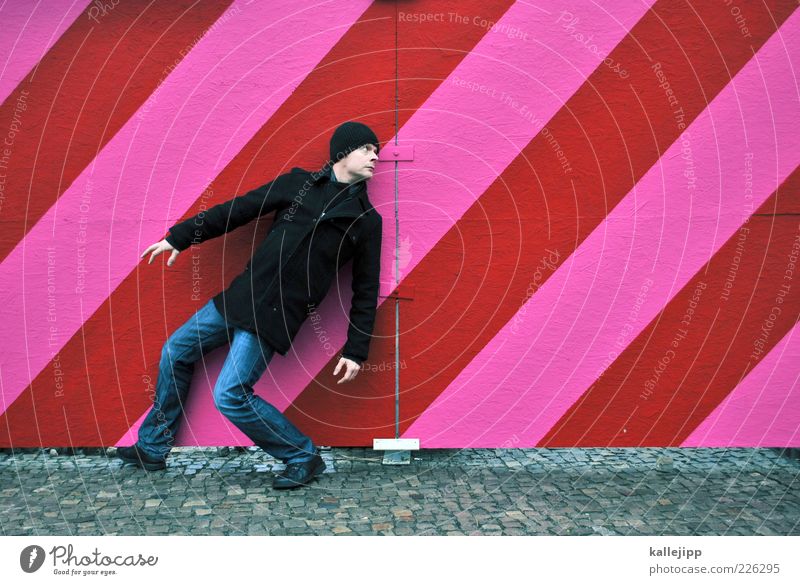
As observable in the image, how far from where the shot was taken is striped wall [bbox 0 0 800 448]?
4.04 metres

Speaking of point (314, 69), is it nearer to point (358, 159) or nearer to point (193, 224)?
point (358, 159)

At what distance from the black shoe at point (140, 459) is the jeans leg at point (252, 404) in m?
0.63

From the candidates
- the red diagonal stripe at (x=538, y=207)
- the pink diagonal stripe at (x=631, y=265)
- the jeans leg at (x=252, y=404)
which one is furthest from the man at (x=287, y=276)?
the pink diagonal stripe at (x=631, y=265)

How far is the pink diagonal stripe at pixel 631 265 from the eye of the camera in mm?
4035

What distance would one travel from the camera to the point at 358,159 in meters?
3.83

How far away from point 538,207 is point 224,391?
211 centimetres

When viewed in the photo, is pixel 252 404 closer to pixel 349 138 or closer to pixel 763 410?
pixel 349 138

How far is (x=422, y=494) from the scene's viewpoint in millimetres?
3738

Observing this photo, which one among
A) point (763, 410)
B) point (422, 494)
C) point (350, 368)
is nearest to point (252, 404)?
point (350, 368)

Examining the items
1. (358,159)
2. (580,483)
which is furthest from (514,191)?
(580,483)

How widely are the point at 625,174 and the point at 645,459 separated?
1.80 metres

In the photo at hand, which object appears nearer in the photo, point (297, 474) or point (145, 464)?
point (297, 474)

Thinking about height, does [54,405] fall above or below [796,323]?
below

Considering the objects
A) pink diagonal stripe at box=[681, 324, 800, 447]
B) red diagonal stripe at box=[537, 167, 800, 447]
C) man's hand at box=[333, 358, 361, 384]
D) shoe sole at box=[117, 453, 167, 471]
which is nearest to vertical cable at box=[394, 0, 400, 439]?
man's hand at box=[333, 358, 361, 384]
